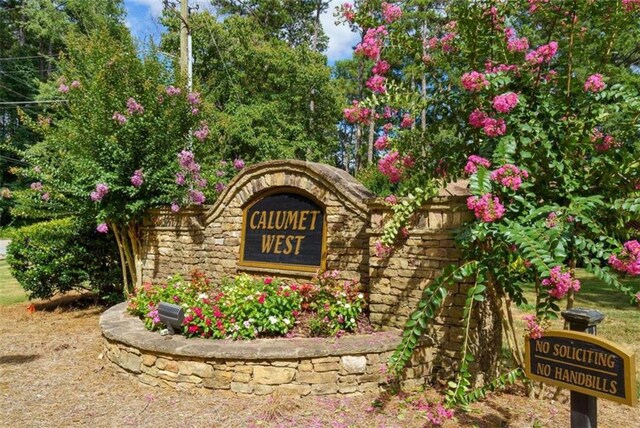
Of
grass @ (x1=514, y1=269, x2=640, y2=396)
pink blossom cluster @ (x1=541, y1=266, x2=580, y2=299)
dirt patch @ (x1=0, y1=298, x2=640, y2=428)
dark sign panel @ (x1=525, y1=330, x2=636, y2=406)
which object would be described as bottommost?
dirt patch @ (x1=0, y1=298, x2=640, y2=428)

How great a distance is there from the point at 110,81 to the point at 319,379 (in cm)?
554

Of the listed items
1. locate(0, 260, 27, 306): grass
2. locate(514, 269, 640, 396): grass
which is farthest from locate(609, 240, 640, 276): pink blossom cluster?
locate(0, 260, 27, 306): grass

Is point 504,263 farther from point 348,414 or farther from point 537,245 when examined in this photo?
point 348,414

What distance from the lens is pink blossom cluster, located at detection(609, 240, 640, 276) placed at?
9.96 ft

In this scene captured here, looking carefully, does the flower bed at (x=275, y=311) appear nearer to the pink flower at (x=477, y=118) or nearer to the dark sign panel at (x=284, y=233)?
the dark sign panel at (x=284, y=233)

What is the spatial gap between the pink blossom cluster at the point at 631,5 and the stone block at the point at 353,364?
3.79 m

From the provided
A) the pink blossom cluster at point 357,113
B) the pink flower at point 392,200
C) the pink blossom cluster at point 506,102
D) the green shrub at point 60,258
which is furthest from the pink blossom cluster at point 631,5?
the green shrub at point 60,258

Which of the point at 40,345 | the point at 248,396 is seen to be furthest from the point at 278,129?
the point at 248,396

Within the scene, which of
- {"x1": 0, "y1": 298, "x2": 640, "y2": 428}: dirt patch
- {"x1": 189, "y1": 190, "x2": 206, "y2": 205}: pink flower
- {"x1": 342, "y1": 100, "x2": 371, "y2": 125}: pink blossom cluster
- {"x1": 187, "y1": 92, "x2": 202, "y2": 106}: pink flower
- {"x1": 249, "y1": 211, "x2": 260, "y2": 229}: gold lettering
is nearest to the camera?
{"x1": 0, "y1": 298, "x2": 640, "y2": 428}: dirt patch

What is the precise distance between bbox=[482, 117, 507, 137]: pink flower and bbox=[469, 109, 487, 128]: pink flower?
110 mm

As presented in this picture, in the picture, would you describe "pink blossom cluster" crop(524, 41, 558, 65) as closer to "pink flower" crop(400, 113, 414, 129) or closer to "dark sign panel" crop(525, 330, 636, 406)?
"pink flower" crop(400, 113, 414, 129)

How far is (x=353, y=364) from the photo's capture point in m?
4.14

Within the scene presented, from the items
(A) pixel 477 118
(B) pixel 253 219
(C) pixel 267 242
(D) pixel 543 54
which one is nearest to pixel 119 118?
(B) pixel 253 219

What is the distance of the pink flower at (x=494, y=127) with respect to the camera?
3.69m
